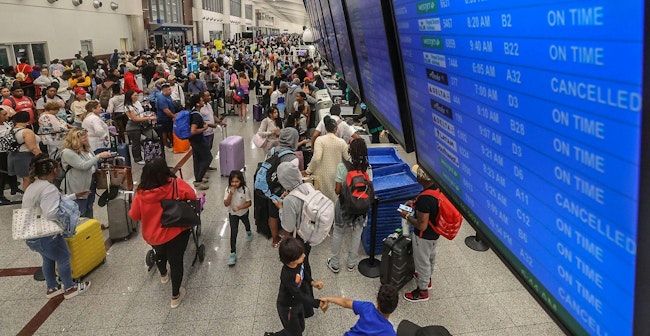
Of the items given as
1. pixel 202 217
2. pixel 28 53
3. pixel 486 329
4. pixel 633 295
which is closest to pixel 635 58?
pixel 633 295

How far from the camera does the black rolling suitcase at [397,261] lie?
4.54 m

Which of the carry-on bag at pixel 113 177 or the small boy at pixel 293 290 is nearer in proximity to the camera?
the small boy at pixel 293 290

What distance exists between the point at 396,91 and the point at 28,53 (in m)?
21.0

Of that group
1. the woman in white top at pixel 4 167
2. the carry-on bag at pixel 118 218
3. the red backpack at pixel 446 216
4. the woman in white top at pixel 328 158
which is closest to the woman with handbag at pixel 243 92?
the woman in white top at pixel 4 167

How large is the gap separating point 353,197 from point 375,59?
2.16 m

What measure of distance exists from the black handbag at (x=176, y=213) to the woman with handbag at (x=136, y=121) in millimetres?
4819

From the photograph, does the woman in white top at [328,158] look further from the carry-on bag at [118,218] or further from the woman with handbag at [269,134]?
the carry-on bag at [118,218]

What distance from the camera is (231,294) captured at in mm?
4637

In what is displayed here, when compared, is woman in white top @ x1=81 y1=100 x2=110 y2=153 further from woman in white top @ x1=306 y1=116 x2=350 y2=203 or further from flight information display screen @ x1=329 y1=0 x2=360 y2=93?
flight information display screen @ x1=329 y1=0 x2=360 y2=93

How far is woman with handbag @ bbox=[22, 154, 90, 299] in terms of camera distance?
4051 millimetres

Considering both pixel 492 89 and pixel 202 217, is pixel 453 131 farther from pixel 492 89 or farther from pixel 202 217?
pixel 202 217

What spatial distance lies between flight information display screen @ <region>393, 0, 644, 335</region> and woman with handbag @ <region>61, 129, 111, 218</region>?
17.1ft

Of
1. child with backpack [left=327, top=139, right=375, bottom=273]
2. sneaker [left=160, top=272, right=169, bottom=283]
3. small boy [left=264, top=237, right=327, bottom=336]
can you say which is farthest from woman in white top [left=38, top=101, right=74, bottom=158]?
small boy [left=264, top=237, right=327, bottom=336]

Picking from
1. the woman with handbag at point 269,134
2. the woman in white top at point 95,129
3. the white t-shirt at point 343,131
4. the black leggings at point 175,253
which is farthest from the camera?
the woman with handbag at point 269,134
